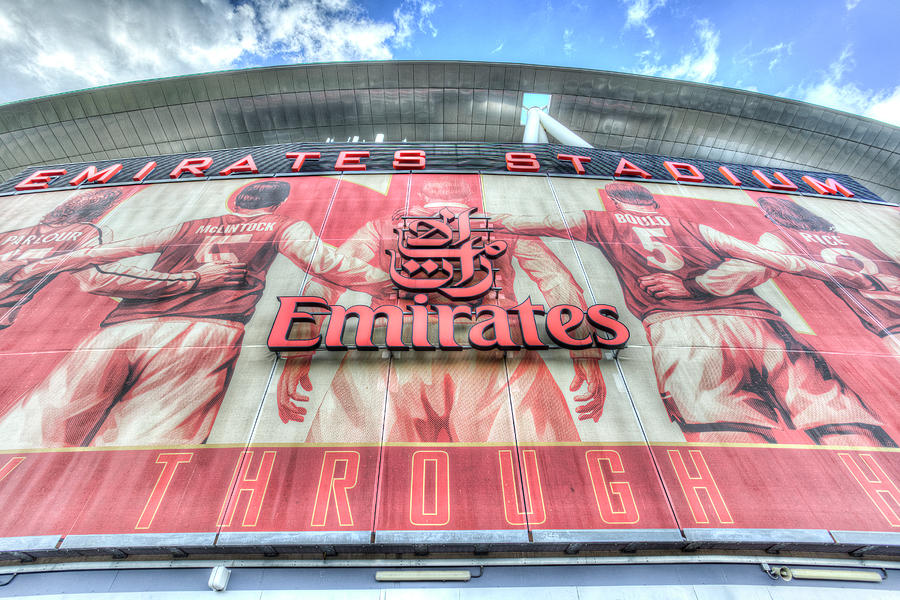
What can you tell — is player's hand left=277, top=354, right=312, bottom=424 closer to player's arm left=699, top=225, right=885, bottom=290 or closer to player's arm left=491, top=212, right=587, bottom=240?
player's arm left=491, top=212, right=587, bottom=240

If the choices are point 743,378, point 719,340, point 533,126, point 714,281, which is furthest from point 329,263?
point 533,126

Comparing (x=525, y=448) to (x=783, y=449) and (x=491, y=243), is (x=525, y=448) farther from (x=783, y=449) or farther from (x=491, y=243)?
(x=491, y=243)

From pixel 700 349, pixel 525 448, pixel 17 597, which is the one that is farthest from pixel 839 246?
pixel 17 597

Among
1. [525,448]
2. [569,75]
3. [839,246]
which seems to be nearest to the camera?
[525,448]

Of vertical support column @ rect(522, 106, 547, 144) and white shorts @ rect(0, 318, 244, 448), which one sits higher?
vertical support column @ rect(522, 106, 547, 144)

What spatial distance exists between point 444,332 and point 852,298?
12340mm

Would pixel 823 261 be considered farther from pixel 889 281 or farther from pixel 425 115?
Answer: pixel 425 115

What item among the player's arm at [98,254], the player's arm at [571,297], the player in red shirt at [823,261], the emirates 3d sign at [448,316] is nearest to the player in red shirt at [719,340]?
the player in red shirt at [823,261]

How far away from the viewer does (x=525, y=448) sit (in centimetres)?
776

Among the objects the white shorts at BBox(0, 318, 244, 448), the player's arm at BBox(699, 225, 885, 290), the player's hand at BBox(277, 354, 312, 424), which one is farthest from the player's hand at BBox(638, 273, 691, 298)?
the white shorts at BBox(0, 318, 244, 448)

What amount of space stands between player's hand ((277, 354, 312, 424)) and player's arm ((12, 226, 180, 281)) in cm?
703

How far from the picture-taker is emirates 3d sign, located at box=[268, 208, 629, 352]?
923cm

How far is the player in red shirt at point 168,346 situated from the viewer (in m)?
8.13

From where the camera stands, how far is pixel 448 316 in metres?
9.74
